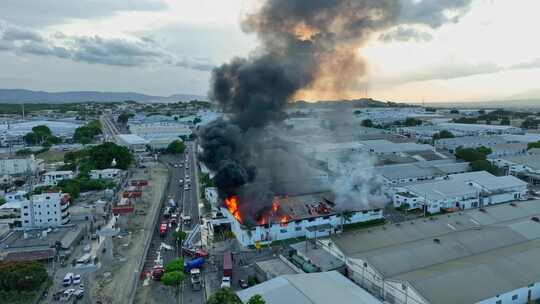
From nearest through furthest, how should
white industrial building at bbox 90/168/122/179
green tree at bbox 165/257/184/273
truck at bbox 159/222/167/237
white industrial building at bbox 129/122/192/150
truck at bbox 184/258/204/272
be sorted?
green tree at bbox 165/257/184/273 → truck at bbox 184/258/204/272 → truck at bbox 159/222/167/237 → white industrial building at bbox 90/168/122/179 → white industrial building at bbox 129/122/192/150

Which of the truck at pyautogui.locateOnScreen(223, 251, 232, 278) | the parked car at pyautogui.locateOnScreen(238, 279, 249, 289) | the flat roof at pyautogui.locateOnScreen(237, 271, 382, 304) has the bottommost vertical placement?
the parked car at pyautogui.locateOnScreen(238, 279, 249, 289)

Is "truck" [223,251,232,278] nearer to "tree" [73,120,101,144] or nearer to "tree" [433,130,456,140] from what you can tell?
"tree" [433,130,456,140]

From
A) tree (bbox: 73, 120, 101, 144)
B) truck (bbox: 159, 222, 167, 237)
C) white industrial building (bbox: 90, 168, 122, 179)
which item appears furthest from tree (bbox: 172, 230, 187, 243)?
tree (bbox: 73, 120, 101, 144)

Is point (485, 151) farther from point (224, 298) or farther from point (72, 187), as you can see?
point (72, 187)

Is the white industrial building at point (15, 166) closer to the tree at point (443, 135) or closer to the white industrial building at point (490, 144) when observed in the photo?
the white industrial building at point (490, 144)

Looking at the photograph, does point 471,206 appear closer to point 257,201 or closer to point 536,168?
point 536,168

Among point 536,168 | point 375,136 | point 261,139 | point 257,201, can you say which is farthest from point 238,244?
point 375,136
